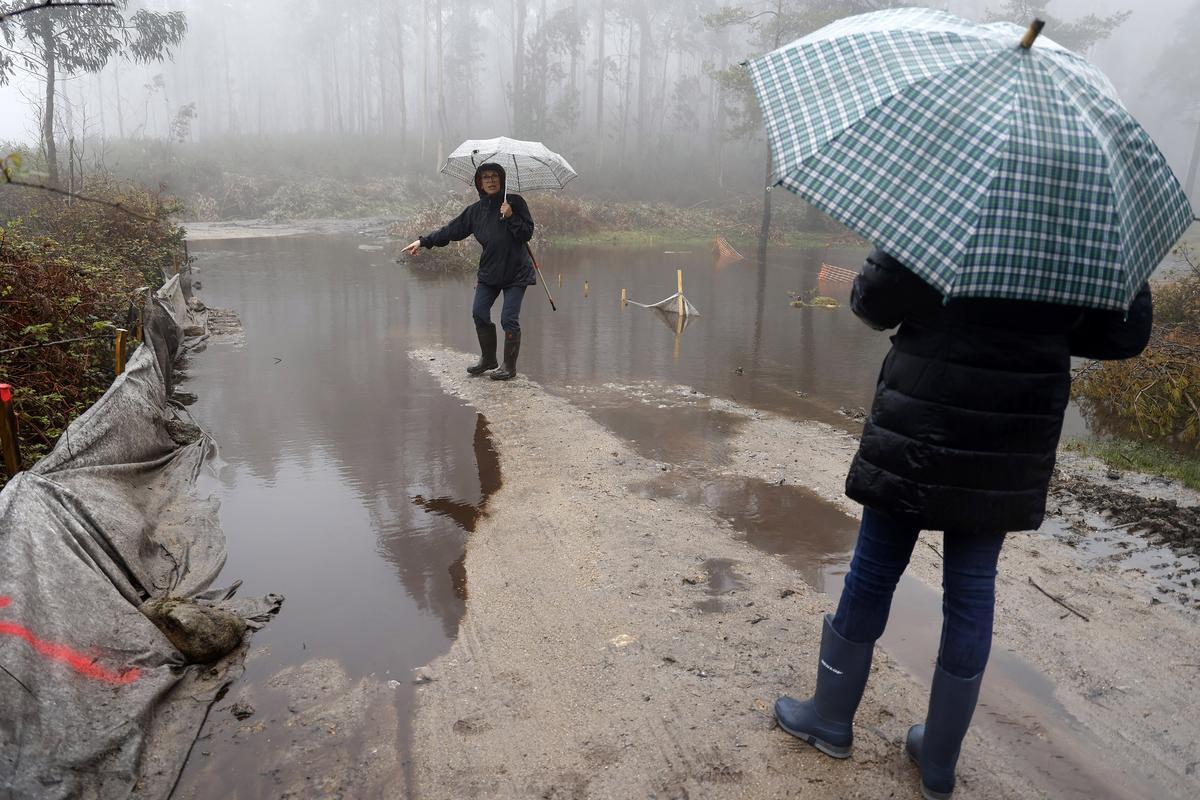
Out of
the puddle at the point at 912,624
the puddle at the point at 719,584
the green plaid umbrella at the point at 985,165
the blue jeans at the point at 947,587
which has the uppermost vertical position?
the green plaid umbrella at the point at 985,165

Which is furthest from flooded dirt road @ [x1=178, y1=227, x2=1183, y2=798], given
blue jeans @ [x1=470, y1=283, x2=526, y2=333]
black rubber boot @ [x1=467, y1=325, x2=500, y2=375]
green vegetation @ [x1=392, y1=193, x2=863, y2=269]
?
green vegetation @ [x1=392, y1=193, x2=863, y2=269]

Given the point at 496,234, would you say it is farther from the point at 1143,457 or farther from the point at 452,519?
the point at 1143,457

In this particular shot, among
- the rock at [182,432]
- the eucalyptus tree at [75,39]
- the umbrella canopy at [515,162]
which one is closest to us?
the rock at [182,432]

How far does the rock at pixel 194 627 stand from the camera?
299 cm

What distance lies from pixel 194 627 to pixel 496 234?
477 centimetres

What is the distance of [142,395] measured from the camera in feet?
15.5

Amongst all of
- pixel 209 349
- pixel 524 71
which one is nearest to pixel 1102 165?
pixel 209 349

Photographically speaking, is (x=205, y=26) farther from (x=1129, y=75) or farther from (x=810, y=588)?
(x=1129, y=75)

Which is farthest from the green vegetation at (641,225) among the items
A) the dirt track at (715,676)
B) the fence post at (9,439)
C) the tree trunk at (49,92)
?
the fence post at (9,439)

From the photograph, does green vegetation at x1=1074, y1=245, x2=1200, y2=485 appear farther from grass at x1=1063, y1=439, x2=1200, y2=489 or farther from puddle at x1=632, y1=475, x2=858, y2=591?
puddle at x1=632, y1=475, x2=858, y2=591

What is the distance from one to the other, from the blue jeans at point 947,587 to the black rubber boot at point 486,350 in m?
5.42

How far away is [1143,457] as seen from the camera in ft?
19.5

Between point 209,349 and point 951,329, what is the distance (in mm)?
8353

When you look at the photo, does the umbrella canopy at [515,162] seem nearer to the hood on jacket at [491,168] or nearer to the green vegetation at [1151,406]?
the hood on jacket at [491,168]
